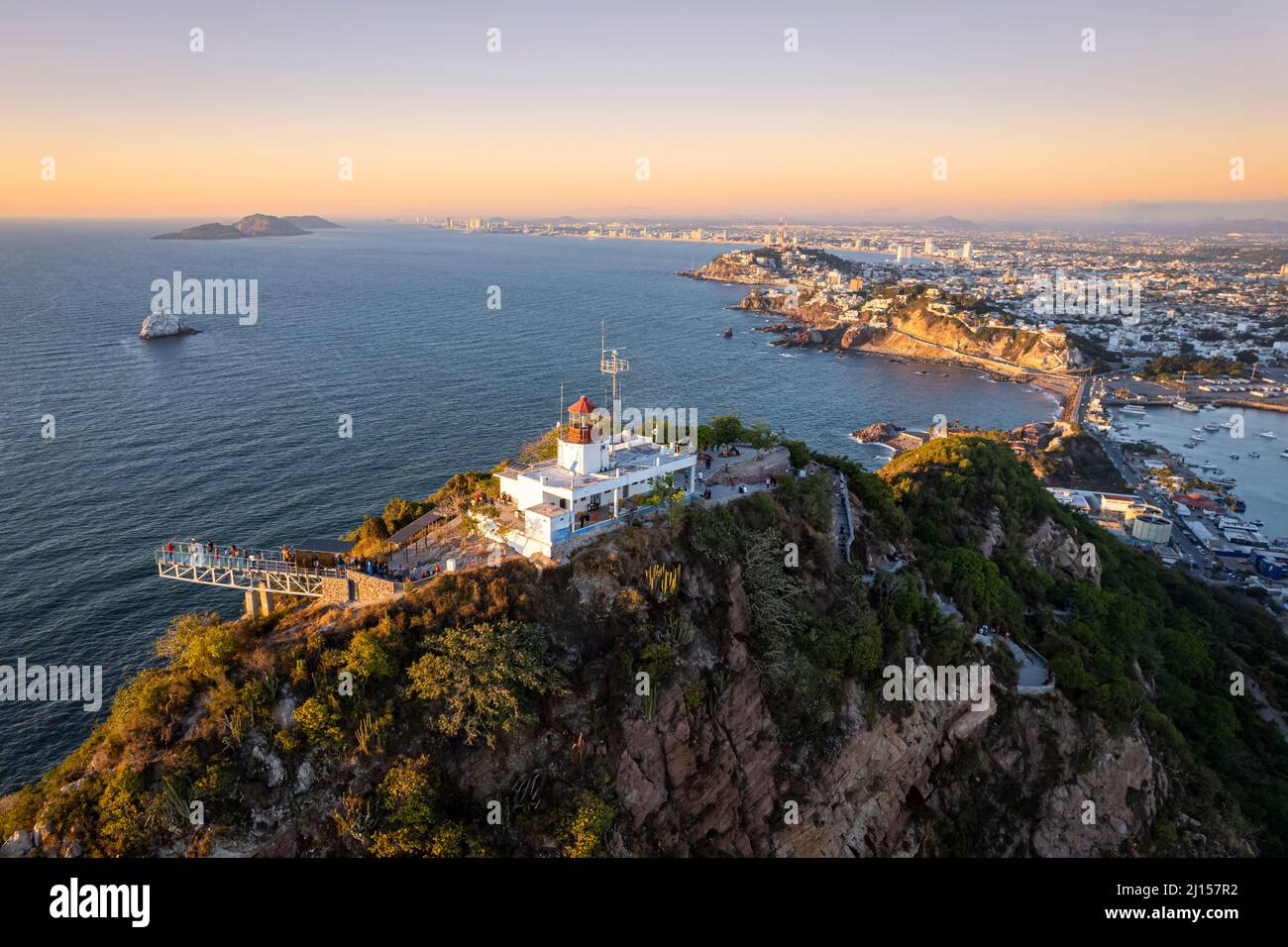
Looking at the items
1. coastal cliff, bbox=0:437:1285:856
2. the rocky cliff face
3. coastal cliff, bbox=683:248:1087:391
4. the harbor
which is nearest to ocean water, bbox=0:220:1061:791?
coastal cliff, bbox=683:248:1087:391

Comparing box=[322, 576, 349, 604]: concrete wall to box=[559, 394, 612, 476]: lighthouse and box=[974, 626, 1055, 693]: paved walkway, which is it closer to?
box=[559, 394, 612, 476]: lighthouse

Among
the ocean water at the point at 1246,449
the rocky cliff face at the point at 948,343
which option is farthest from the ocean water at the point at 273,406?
the ocean water at the point at 1246,449

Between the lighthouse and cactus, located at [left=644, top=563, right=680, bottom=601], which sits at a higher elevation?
the lighthouse

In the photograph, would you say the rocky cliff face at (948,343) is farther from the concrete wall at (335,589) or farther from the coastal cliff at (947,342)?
the concrete wall at (335,589)

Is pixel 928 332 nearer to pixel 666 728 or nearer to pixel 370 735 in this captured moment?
pixel 666 728

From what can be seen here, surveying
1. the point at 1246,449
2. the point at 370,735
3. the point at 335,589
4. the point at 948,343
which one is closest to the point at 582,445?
the point at 335,589
